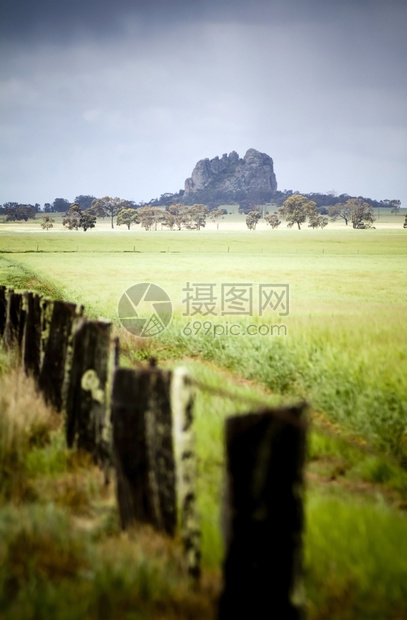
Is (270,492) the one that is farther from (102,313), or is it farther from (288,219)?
(288,219)

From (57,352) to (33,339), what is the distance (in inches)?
35.8

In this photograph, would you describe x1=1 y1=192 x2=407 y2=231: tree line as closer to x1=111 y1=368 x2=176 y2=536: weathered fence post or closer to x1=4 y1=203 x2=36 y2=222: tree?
x1=4 y1=203 x2=36 y2=222: tree

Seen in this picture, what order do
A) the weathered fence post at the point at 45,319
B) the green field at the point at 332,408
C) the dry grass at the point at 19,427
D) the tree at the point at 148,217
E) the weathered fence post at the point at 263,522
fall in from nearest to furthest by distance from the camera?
the weathered fence post at the point at 263,522
the green field at the point at 332,408
the dry grass at the point at 19,427
the weathered fence post at the point at 45,319
the tree at the point at 148,217

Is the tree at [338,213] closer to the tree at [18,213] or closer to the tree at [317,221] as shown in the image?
the tree at [317,221]

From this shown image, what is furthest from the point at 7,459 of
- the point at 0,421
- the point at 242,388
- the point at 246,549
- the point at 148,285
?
the point at 148,285

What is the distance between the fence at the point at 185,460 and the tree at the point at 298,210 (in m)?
153

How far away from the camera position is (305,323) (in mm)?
11125

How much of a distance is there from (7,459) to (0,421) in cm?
45

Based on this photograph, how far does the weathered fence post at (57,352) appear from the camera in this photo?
14.9 feet

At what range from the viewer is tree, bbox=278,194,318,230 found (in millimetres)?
153125

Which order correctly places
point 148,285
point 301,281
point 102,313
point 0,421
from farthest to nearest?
point 301,281 < point 148,285 < point 102,313 < point 0,421

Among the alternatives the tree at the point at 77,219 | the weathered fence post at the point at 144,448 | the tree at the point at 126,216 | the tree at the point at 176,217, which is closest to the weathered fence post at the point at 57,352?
the weathered fence post at the point at 144,448

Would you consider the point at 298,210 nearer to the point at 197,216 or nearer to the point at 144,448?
the point at 197,216

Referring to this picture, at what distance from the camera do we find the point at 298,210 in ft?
507
